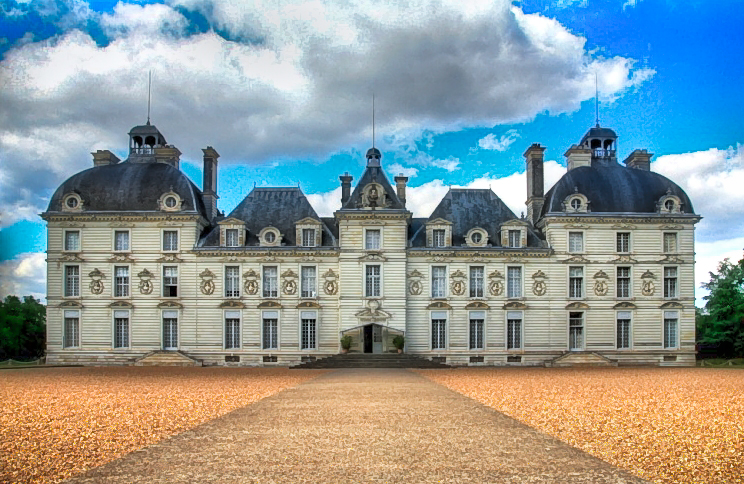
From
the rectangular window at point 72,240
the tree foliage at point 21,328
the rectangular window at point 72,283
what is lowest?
the tree foliage at point 21,328

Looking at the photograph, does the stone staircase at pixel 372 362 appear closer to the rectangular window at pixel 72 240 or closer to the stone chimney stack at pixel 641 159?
the rectangular window at pixel 72 240

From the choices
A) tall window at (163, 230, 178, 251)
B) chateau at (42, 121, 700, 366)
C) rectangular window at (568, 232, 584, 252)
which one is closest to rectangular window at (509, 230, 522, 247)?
chateau at (42, 121, 700, 366)

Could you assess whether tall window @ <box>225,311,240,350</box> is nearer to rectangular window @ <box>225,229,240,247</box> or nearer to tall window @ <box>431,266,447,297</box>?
rectangular window @ <box>225,229,240,247</box>

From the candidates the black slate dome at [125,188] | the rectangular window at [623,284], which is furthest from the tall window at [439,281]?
the black slate dome at [125,188]

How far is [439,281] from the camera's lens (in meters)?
39.8

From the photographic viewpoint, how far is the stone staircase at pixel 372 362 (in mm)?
35875

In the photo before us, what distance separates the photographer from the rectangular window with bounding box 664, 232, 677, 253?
40.3m

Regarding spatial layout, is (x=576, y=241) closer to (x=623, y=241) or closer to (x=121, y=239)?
(x=623, y=241)

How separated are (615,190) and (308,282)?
17.6 m

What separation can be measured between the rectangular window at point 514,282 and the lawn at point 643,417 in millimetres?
13082

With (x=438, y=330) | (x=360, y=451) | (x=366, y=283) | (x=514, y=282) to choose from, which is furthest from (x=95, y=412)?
(x=514, y=282)

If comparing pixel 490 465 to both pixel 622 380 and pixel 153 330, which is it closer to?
pixel 622 380

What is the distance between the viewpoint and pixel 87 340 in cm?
3944

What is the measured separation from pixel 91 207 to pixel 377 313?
54.2 feet
